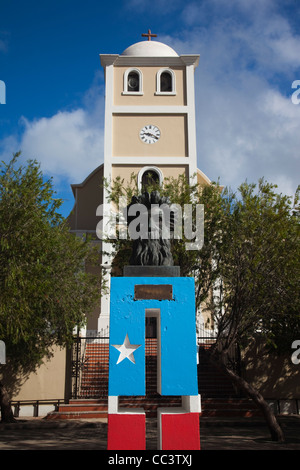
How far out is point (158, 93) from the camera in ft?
74.7

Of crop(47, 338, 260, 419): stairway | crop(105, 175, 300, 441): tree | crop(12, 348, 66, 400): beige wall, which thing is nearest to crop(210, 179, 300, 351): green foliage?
crop(105, 175, 300, 441): tree

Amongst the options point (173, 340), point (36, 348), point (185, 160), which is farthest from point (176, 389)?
point (185, 160)

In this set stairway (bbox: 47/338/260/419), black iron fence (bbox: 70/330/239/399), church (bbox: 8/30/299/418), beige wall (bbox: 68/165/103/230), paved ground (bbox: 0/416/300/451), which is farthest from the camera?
beige wall (bbox: 68/165/103/230)

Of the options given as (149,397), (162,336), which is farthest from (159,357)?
(149,397)

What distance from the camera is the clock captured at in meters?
22.1

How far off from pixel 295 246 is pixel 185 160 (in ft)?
36.8

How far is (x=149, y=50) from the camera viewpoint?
2411 cm

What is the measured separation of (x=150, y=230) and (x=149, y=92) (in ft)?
54.6

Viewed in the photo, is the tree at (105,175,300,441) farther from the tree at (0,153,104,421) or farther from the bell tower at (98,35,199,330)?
the bell tower at (98,35,199,330)

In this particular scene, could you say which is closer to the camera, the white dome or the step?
the step

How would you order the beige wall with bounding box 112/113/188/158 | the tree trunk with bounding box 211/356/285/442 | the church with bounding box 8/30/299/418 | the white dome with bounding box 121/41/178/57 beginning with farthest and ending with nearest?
the white dome with bounding box 121/41/178/57, the beige wall with bounding box 112/113/188/158, the church with bounding box 8/30/299/418, the tree trunk with bounding box 211/356/285/442

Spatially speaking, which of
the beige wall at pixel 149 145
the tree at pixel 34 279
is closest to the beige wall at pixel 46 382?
the tree at pixel 34 279

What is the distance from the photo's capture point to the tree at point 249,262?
1131 centimetres
